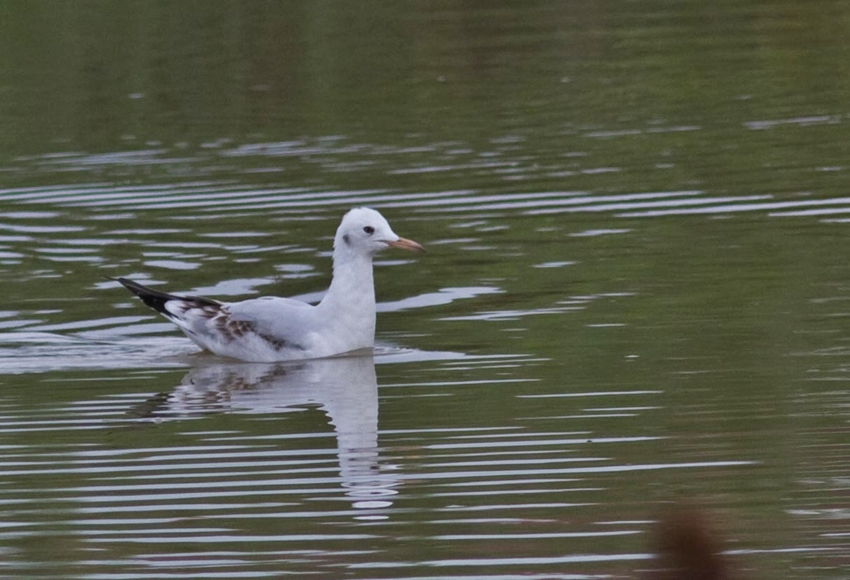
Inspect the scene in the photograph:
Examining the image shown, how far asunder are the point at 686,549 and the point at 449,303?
29.4 feet

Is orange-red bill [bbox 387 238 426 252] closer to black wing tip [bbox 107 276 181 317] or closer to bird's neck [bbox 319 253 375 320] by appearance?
bird's neck [bbox 319 253 375 320]

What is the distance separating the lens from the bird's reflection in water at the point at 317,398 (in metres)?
7.93

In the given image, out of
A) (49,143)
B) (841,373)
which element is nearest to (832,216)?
(841,373)

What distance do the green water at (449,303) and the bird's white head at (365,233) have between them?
598 millimetres

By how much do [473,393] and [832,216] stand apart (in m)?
5.06

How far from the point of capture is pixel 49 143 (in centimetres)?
2016

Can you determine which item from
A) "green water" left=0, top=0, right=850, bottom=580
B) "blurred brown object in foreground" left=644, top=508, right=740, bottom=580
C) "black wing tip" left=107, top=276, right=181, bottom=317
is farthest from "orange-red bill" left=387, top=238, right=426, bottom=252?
"blurred brown object in foreground" left=644, top=508, right=740, bottom=580

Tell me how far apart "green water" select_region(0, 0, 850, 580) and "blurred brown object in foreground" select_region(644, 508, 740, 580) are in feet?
9.47

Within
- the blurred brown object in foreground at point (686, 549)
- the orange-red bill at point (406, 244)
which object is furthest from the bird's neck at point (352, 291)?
the blurred brown object in foreground at point (686, 549)

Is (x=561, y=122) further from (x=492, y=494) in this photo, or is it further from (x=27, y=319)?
(x=492, y=494)

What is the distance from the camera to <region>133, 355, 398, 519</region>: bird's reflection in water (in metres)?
7.93

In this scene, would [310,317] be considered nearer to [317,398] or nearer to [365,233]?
[365,233]

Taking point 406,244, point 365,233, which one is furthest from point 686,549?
point 365,233

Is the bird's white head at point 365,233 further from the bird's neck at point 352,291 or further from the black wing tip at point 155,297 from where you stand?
the black wing tip at point 155,297
